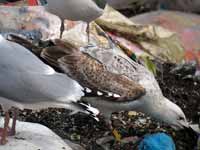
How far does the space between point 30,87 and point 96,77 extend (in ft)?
1.84

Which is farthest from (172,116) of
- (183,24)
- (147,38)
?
(183,24)

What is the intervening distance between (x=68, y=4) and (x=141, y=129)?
0.85 metres

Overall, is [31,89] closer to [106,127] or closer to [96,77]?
[96,77]

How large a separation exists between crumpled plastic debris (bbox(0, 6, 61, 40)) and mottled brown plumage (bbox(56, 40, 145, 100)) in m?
0.77

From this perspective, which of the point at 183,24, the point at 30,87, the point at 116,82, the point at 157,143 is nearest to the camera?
the point at 30,87

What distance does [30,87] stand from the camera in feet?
8.09

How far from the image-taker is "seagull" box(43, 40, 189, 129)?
2936 mm

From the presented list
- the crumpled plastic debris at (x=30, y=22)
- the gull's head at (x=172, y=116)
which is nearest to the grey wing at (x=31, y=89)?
the gull's head at (x=172, y=116)

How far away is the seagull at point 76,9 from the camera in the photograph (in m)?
3.52

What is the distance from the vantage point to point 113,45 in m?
3.69

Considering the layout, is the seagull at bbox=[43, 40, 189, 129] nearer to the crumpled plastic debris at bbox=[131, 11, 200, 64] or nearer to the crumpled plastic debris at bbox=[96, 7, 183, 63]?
the crumpled plastic debris at bbox=[96, 7, 183, 63]

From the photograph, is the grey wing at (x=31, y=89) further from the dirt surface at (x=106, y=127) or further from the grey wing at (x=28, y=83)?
the dirt surface at (x=106, y=127)

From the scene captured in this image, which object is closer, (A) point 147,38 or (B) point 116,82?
(B) point 116,82

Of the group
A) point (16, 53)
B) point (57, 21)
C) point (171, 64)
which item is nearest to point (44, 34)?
point (57, 21)
